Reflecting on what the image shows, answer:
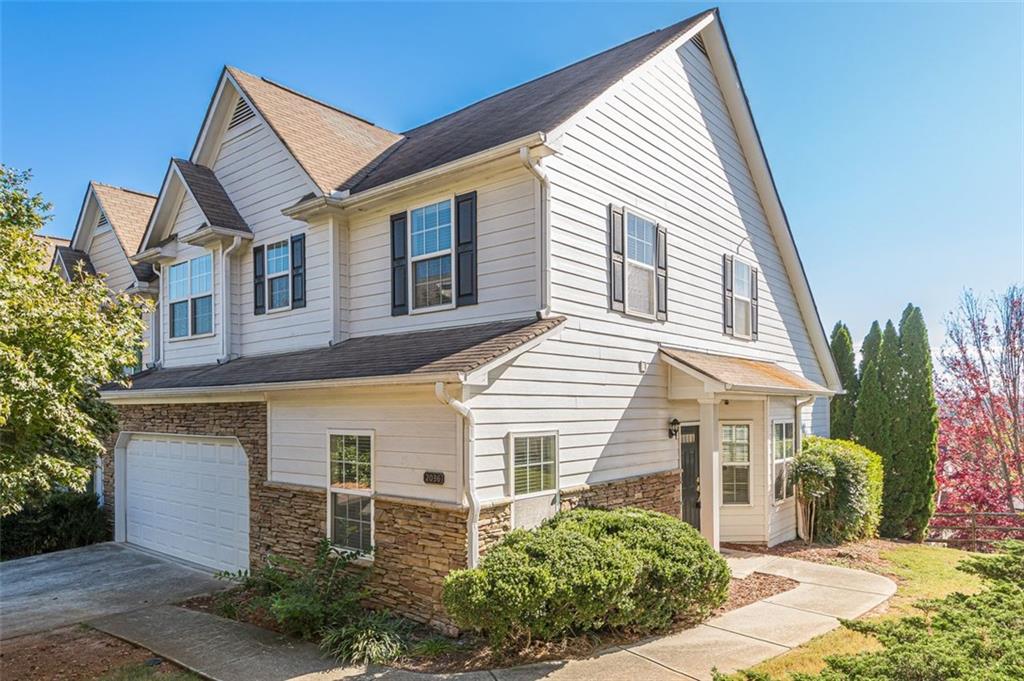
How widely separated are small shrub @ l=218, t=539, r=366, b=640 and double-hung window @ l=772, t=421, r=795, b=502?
862 cm

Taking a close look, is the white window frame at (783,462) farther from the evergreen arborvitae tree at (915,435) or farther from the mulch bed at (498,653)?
the mulch bed at (498,653)

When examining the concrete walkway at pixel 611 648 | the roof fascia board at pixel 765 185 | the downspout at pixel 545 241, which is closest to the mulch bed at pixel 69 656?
the concrete walkway at pixel 611 648

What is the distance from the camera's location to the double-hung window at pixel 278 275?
11812 mm

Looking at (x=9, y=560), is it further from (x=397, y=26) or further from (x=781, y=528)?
(x=781, y=528)

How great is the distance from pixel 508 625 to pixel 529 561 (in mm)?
676

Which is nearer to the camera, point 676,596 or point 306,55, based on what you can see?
point 676,596

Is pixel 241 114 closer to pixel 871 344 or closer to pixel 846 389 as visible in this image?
pixel 871 344

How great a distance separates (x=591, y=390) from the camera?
934cm

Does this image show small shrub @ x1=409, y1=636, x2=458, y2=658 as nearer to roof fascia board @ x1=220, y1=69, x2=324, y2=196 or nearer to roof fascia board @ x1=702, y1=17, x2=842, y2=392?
roof fascia board @ x1=220, y1=69, x2=324, y2=196

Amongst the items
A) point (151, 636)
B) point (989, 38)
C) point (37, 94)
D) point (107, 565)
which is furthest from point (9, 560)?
point (989, 38)

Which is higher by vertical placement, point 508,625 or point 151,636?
point 508,625

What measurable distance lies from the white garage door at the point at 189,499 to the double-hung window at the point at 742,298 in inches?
412

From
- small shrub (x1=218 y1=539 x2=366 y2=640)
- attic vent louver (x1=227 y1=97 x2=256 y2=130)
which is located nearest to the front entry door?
small shrub (x1=218 y1=539 x2=366 y2=640)

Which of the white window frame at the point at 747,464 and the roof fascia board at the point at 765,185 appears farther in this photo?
the roof fascia board at the point at 765,185
